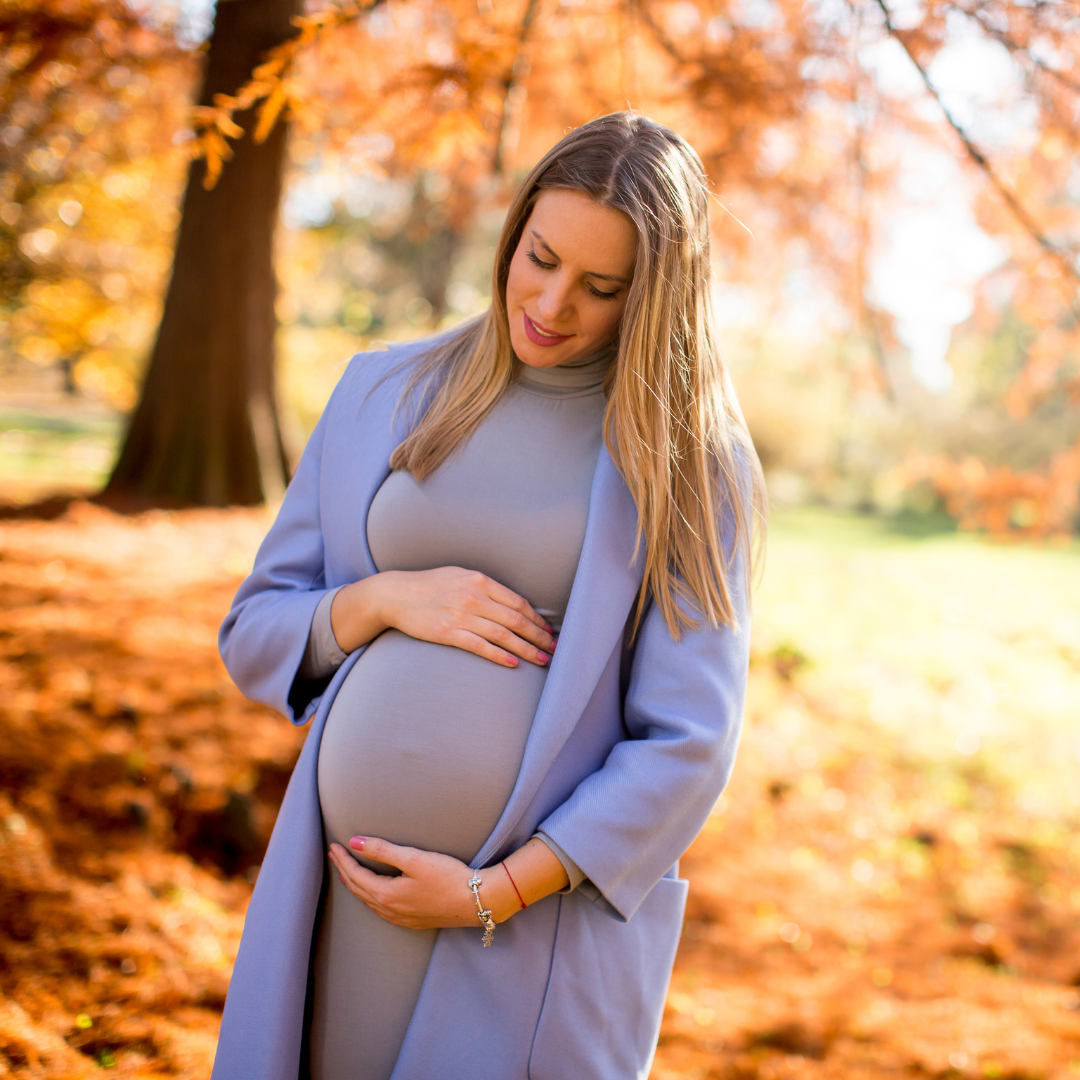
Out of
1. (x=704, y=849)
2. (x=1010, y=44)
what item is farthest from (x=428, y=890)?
(x=1010, y=44)

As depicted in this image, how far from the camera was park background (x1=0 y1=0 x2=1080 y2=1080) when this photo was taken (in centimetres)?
294

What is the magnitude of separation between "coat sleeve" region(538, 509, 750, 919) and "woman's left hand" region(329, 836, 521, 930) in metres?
0.14

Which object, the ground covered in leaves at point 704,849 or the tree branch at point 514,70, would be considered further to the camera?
the tree branch at point 514,70

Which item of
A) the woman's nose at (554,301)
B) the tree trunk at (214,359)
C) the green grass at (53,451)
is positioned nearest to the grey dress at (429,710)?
the woman's nose at (554,301)

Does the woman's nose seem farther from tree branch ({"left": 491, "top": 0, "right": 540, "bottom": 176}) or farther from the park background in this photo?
tree branch ({"left": 491, "top": 0, "right": 540, "bottom": 176})

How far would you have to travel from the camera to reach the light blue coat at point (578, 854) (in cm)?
149

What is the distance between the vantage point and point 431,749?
1546mm

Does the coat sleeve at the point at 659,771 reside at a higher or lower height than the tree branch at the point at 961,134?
lower

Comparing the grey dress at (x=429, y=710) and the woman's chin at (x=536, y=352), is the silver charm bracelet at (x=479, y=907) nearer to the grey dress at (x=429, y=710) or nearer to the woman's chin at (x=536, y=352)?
the grey dress at (x=429, y=710)

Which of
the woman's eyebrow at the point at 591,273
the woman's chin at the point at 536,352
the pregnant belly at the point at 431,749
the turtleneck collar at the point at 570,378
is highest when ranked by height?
the woman's eyebrow at the point at 591,273

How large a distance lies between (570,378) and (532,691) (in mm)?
607

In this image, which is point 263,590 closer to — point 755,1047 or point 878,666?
point 755,1047

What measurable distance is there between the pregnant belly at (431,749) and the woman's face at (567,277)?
59cm

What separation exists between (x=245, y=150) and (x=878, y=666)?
6.20 meters
